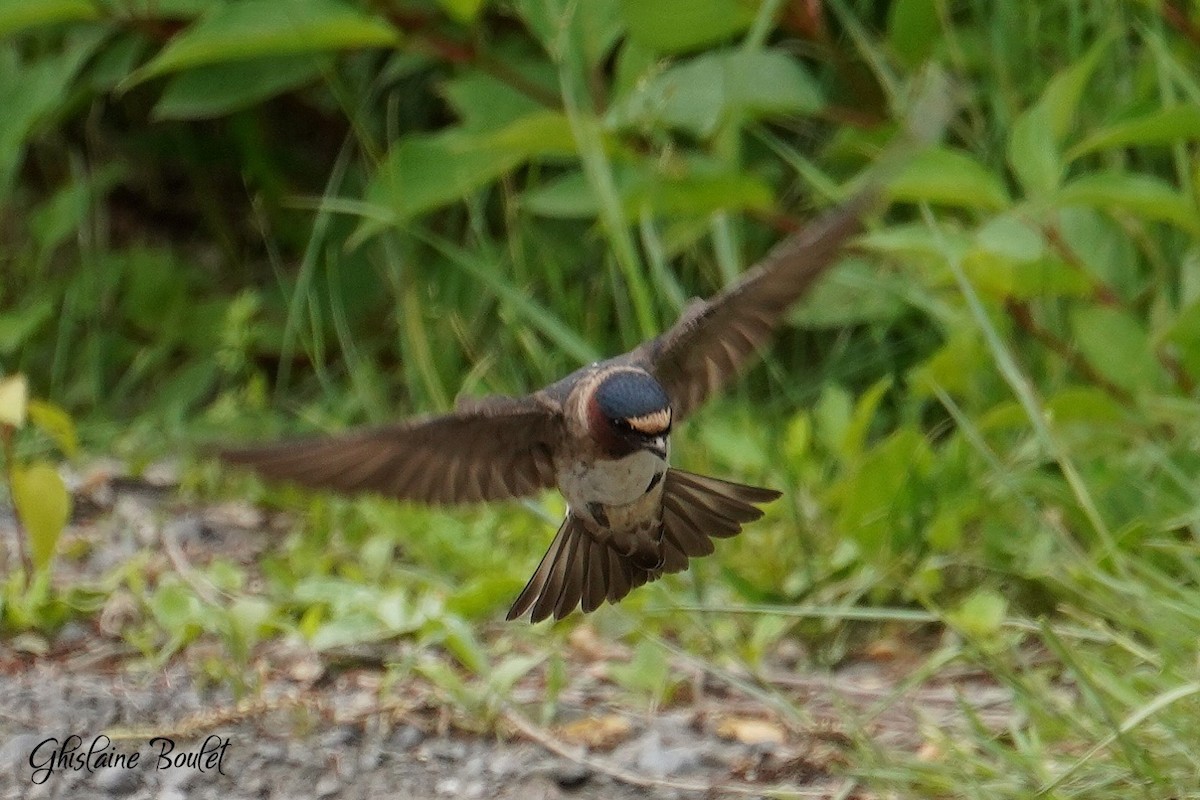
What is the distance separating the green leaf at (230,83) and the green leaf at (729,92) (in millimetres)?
965

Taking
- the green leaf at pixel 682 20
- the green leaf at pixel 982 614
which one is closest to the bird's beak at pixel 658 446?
the green leaf at pixel 982 614

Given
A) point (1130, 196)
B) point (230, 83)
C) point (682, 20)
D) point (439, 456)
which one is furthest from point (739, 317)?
point (230, 83)

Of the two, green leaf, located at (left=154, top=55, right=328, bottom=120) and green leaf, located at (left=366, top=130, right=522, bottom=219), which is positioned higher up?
green leaf, located at (left=154, top=55, right=328, bottom=120)

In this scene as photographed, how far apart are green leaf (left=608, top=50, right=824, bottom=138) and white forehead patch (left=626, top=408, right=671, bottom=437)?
1.10m

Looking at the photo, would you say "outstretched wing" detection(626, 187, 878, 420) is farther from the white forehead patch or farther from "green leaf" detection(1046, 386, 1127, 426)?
"green leaf" detection(1046, 386, 1127, 426)

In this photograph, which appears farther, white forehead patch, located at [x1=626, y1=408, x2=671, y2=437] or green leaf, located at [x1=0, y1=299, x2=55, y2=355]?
green leaf, located at [x1=0, y1=299, x2=55, y2=355]

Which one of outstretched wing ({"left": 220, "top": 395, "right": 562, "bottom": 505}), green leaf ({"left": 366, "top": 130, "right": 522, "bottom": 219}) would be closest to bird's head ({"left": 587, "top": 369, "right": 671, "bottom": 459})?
outstretched wing ({"left": 220, "top": 395, "right": 562, "bottom": 505})

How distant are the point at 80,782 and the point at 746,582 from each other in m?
1.15

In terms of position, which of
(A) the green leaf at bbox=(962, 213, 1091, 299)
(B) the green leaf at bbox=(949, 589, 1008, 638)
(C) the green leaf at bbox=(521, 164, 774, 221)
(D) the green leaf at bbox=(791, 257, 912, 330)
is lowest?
(B) the green leaf at bbox=(949, 589, 1008, 638)

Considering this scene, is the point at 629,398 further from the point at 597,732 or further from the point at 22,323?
the point at 22,323

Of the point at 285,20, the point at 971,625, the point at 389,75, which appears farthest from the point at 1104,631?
the point at 389,75

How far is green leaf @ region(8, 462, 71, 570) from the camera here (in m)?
2.63

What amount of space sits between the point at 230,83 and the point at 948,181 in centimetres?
181

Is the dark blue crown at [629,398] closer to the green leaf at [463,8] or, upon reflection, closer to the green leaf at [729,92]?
the green leaf at [729,92]
